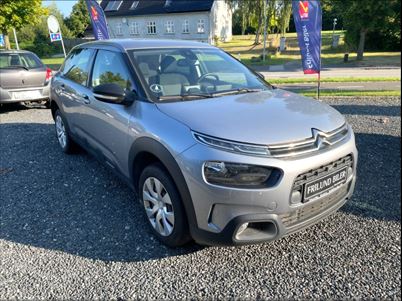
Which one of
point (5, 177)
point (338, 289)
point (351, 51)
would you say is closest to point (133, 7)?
point (351, 51)

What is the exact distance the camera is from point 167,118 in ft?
9.09

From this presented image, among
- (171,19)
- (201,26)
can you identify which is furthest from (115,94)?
(171,19)

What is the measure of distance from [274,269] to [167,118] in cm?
150

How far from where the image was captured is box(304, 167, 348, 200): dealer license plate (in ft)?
7.98

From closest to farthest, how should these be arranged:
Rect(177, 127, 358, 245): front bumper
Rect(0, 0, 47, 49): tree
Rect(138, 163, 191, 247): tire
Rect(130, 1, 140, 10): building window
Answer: Rect(177, 127, 358, 245): front bumper → Rect(138, 163, 191, 247): tire → Rect(0, 0, 47, 49): tree → Rect(130, 1, 140, 10): building window

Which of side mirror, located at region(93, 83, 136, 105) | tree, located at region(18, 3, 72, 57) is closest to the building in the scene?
tree, located at region(18, 3, 72, 57)

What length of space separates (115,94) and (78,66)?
1.95 meters

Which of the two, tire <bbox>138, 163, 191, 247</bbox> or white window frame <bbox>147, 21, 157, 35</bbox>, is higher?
white window frame <bbox>147, 21, 157, 35</bbox>

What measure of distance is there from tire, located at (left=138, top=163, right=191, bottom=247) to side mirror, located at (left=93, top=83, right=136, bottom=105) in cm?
72

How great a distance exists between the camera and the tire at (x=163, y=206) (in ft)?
8.70

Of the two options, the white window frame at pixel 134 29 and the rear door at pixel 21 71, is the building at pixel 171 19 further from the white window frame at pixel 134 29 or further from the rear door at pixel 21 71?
the rear door at pixel 21 71

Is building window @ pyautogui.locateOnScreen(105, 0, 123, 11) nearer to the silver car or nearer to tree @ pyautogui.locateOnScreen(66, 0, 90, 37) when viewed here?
tree @ pyautogui.locateOnScreen(66, 0, 90, 37)

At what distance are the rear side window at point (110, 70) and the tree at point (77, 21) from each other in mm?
58179

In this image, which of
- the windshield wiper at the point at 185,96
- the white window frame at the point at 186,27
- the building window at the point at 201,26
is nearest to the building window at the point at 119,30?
the white window frame at the point at 186,27
